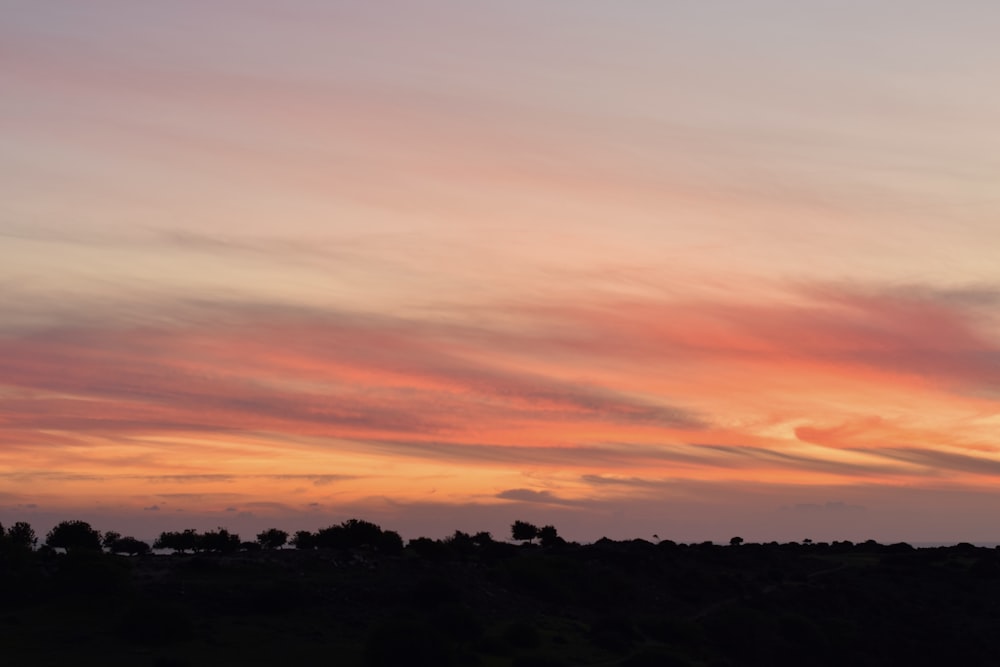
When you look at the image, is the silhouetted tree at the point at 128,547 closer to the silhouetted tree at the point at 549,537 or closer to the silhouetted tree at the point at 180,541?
the silhouetted tree at the point at 180,541

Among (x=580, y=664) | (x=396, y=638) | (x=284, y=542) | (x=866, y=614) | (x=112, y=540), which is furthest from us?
(x=866, y=614)

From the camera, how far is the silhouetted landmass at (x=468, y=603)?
5791 cm

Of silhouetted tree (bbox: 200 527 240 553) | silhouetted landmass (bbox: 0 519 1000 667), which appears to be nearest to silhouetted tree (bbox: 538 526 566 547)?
silhouetted landmass (bbox: 0 519 1000 667)

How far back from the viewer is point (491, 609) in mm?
74000

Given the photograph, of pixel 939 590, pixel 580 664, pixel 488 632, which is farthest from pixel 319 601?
pixel 939 590

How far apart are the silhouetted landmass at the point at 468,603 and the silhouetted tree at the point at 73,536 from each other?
0.48 feet

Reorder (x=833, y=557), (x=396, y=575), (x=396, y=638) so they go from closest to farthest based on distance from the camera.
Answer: (x=396, y=638) < (x=396, y=575) < (x=833, y=557)

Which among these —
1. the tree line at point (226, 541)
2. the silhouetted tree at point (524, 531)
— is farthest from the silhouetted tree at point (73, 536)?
the silhouetted tree at point (524, 531)

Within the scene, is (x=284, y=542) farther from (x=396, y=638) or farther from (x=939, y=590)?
(x=939, y=590)

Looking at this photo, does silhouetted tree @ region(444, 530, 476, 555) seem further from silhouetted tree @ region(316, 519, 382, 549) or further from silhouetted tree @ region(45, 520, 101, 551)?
silhouetted tree @ region(45, 520, 101, 551)

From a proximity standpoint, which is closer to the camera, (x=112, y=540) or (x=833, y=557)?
(x=112, y=540)

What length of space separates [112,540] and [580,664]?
4032cm

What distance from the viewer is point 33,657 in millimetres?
51781

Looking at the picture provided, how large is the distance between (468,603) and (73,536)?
32.8 meters
